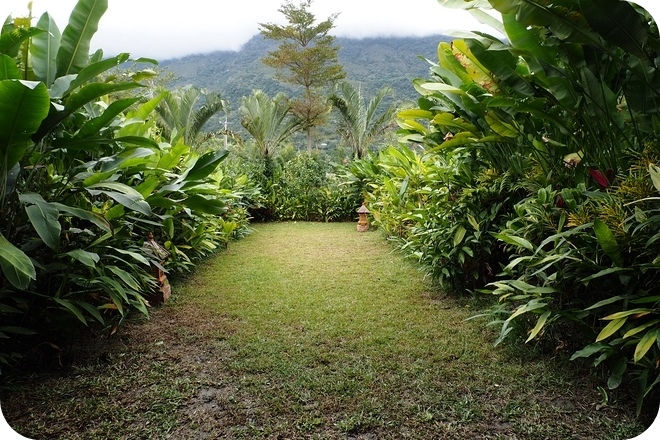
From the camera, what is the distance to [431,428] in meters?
1.14

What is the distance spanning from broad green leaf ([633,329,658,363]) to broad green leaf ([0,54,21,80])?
186 cm

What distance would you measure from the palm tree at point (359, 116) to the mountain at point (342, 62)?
1.96 feet

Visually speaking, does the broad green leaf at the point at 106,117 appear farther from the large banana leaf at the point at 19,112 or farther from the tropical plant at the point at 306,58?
the tropical plant at the point at 306,58

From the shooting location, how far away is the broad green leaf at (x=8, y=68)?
1124 mm

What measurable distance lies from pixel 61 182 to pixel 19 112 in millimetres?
484

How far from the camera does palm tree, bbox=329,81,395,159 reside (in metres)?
6.20

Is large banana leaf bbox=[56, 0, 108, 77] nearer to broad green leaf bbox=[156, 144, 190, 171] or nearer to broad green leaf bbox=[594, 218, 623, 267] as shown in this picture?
broad green leaf bbox=[156, 144, 190, 171]

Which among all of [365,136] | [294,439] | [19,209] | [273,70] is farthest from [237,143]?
[294,439]

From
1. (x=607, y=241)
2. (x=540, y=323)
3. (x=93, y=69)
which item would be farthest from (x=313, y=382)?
(x=93, y=69)

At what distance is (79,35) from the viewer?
146 centimetres

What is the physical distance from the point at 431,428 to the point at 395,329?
0.74 meters

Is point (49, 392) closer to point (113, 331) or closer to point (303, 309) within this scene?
point (113, 331)

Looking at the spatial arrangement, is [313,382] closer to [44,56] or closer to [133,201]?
[133,201]

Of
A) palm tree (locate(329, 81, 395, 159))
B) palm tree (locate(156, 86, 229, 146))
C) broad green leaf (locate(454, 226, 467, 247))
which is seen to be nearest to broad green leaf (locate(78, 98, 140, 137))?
broad green leaf (locate(454, 226, 467, 247))
